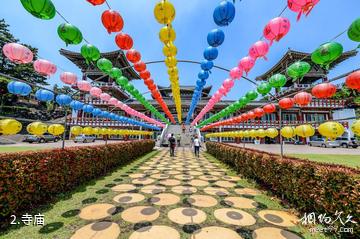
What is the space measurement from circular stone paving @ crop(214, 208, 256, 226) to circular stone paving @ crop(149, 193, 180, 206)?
0.99 meters

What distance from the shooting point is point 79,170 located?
4.62 meters

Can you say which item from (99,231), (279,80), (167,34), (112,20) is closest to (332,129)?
(279,80)

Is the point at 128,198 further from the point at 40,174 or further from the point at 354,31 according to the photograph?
the point at 354,31

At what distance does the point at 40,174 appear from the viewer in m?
3.33

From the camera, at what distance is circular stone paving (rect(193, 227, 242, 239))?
94.5 inches

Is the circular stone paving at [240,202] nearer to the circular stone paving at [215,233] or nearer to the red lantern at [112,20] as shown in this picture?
the circular stone paving at [215,233]

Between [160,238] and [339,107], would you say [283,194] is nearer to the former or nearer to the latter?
[160,238]

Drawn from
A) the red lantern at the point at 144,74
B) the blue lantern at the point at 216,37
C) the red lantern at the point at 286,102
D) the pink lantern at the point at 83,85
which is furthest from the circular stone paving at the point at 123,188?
the red lantern at the point at 286,102

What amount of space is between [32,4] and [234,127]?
93.1ft

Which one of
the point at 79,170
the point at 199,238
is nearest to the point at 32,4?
the point at 79,170

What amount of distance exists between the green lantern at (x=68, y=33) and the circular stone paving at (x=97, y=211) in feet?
11.1

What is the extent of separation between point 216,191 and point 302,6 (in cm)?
421

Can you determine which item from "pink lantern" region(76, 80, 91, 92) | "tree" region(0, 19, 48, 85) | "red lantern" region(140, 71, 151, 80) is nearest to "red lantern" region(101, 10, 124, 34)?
"red lantern" region(140, 71, 151, 80)

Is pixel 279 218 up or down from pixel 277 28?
down
